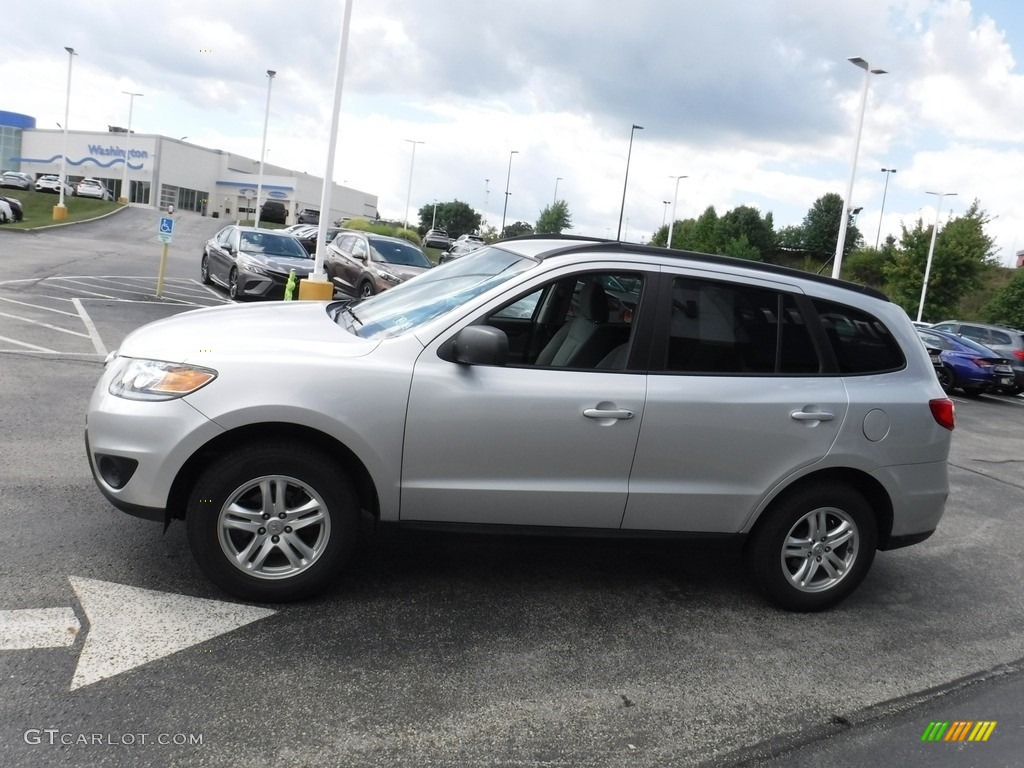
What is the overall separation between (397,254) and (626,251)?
15.1 metres

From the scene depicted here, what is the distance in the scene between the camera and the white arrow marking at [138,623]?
3.36m

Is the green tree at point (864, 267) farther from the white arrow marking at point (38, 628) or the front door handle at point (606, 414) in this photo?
the white arrow marking at point (38, 628)

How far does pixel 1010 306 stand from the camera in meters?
42.8

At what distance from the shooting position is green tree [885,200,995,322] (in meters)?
43.7

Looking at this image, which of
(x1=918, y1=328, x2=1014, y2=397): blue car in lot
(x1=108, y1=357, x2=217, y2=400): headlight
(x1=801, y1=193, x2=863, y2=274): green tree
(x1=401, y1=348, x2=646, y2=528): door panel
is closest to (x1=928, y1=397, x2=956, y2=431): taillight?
(x1=401, y1=348, x2=646, y2=528): door panel

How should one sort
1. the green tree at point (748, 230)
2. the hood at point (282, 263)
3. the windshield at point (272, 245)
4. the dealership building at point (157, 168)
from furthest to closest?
the green tree at point (748, 230) → the dealership building at point (157, 168) → the windshield at point (272, 245) → the hood at point (282, 263)

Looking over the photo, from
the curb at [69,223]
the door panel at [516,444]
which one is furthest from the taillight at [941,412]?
the curb at [69,223]

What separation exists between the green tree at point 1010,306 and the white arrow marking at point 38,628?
46.0 metres

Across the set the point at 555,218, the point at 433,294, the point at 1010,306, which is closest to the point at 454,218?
the point at 555,218

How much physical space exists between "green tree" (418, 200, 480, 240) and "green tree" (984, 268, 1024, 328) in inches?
3041

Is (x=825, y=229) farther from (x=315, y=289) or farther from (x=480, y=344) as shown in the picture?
(x=480, y=344)

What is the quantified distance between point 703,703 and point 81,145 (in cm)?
9711

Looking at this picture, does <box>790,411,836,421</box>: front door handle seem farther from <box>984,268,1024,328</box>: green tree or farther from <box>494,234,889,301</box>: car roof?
<box>984,268,1024,328</box>: green tree

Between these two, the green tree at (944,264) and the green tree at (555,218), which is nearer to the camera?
the green tree at (944,264)
